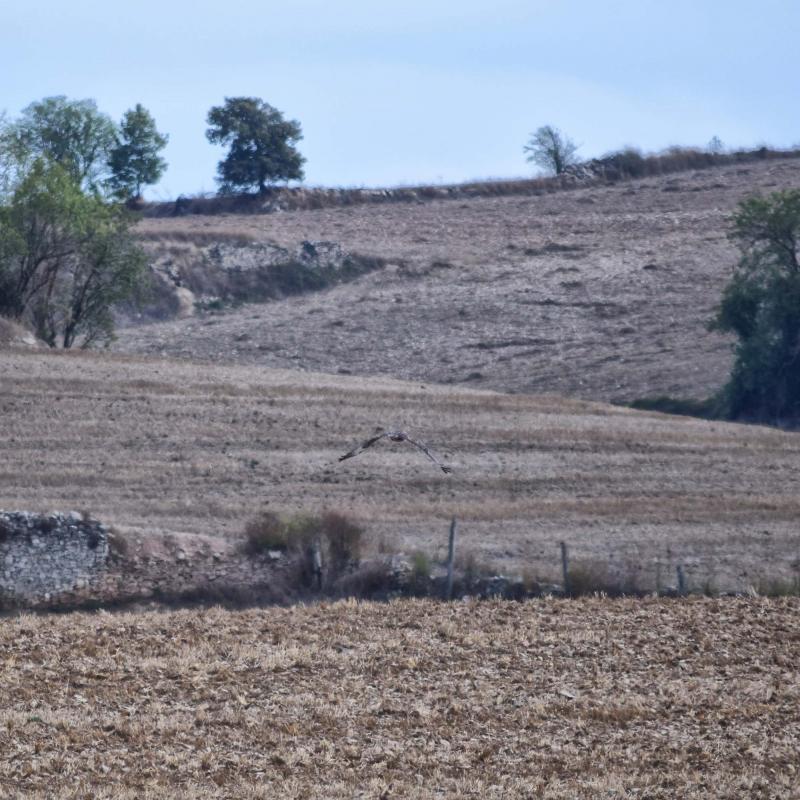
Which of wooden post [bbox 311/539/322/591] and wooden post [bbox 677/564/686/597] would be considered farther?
wooden post [bbox 311/539/322/591]

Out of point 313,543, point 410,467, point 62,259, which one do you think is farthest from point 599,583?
point 62,259

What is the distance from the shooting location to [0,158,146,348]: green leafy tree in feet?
150

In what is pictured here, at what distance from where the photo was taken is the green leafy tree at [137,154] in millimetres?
82000

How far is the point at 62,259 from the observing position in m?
47.0

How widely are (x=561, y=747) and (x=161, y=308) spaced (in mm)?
49976

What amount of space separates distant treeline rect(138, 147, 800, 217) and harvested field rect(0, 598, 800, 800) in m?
60.7

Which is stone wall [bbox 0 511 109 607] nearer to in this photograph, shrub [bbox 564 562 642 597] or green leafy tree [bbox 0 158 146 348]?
shrub [bbox 564 562 642 597]

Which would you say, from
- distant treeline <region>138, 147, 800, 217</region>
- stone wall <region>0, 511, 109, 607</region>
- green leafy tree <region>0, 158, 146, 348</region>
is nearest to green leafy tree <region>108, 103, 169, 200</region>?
distant treeline <region>138, 147, 800, 217</region>

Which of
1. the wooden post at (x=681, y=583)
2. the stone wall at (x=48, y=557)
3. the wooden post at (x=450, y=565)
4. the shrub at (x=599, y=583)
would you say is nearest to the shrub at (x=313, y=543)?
the wooden post at (x=450, y=565)

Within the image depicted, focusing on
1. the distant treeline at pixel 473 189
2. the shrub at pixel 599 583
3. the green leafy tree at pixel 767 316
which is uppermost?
the distant treeline at pixel 473 189

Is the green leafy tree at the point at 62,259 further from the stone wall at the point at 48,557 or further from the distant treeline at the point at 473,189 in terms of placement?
the distant treeline at the point at 473,189

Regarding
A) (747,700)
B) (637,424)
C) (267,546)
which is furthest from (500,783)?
(637,424)

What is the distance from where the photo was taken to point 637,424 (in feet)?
123

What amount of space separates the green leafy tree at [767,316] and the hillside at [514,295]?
235 cm
